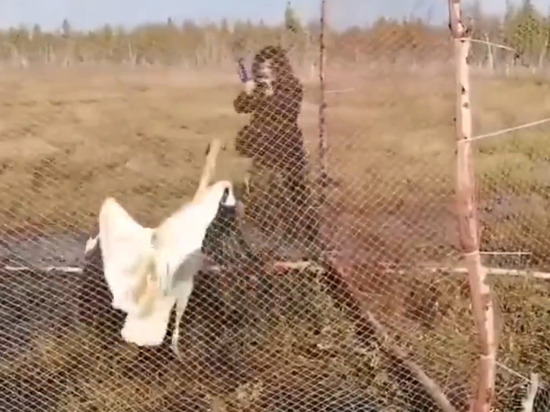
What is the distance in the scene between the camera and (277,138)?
299cm

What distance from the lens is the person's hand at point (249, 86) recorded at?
304cm

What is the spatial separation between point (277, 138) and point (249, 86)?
21 cm

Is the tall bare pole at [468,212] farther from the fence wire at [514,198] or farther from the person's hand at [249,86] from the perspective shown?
the person's hand at [249,86]

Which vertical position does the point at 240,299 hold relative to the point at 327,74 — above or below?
below

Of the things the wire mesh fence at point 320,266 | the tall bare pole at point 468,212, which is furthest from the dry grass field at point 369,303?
the tall bare pole at point 468,212

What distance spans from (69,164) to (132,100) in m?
0.60

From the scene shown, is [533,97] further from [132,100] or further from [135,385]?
[132,100]

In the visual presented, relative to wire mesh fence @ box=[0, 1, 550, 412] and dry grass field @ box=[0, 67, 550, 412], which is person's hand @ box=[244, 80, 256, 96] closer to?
wire mesh fence @ box=[0, 1, 550, 412]

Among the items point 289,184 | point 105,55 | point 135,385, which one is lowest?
point 135,385

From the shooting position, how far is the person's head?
2.99m

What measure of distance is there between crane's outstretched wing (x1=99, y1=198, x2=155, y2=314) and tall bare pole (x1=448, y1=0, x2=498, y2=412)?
1.04 m

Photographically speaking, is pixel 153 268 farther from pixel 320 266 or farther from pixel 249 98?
pixel 249 98

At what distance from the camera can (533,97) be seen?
3732 millimetres

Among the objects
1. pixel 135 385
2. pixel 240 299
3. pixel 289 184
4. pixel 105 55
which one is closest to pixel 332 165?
pixel 289 184
